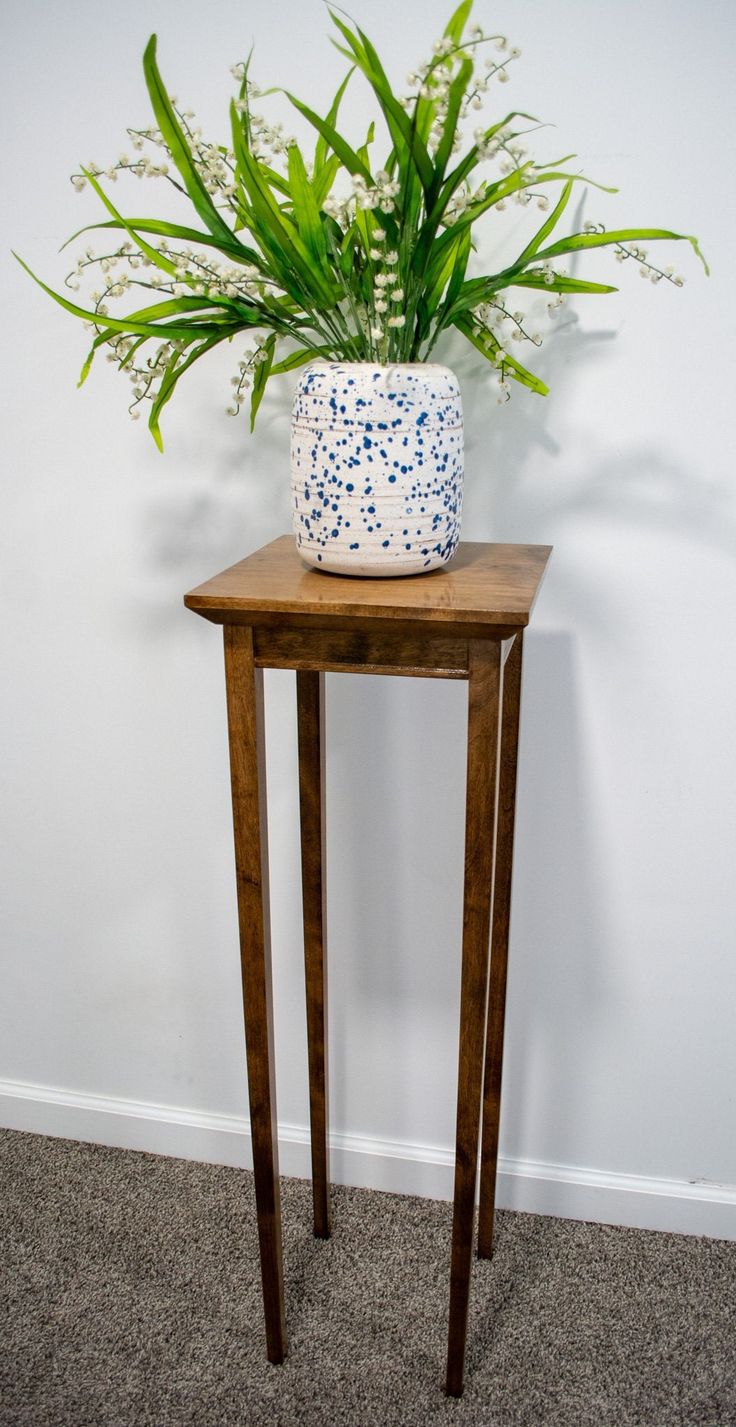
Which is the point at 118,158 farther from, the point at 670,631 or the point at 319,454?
the point at 670,631

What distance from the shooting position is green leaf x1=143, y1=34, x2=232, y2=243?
94cm

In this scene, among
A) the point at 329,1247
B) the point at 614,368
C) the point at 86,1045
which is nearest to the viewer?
the point at 614,368

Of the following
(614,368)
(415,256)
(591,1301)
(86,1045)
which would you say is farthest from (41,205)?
(591,1301)

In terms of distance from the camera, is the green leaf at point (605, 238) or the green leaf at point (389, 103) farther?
the green leaf at point (605, 238)

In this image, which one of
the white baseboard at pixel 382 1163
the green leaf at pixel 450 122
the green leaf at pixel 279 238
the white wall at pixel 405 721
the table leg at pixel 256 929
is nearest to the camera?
the green leaf at pixel 450 122

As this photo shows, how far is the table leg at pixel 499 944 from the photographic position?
132cm

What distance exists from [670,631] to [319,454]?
55cm

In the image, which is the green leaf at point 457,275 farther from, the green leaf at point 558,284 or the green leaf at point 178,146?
the green leaf at point 178,146

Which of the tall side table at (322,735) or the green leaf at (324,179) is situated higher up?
the green leaf at (324,179)

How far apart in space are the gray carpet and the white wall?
0.10m

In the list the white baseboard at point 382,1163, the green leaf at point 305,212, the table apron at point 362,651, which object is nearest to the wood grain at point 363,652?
the table apron at point 362,651

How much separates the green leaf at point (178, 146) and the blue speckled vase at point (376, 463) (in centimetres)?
17

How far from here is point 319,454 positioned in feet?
3.45

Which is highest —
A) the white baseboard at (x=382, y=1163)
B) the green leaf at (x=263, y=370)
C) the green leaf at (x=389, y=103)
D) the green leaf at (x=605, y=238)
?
the green leaf at (x=389, y=103)
